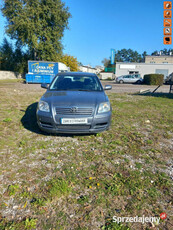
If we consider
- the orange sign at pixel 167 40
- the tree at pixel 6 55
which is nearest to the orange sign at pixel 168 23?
the orange sign at pixel 167 40

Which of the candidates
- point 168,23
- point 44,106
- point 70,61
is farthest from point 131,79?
point 44,106

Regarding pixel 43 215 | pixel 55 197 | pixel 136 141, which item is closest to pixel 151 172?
pixel 136 141

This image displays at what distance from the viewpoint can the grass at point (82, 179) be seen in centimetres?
176

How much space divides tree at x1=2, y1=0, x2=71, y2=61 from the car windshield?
96.4ft

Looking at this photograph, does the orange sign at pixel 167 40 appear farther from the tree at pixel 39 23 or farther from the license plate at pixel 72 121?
the tree at pixel 39 23

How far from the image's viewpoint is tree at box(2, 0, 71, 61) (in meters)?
29.2

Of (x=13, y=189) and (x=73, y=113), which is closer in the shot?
(x=13, y=189)

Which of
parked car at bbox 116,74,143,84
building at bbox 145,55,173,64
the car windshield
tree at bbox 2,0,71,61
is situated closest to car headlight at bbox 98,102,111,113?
the car windshield

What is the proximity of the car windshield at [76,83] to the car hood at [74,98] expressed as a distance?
35cm

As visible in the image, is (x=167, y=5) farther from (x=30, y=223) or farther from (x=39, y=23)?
(x=39, y=23)

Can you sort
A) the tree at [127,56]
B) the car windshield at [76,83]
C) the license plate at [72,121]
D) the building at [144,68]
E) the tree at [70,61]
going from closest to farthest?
1. the license plate at [72,121]
2. the car windshield at [76,83]
3. the building at [144,68]
4. the tree at [70,61]
5. the tree at [127,56]

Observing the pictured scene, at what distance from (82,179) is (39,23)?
33862mm

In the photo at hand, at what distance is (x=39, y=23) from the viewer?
29.9 m
